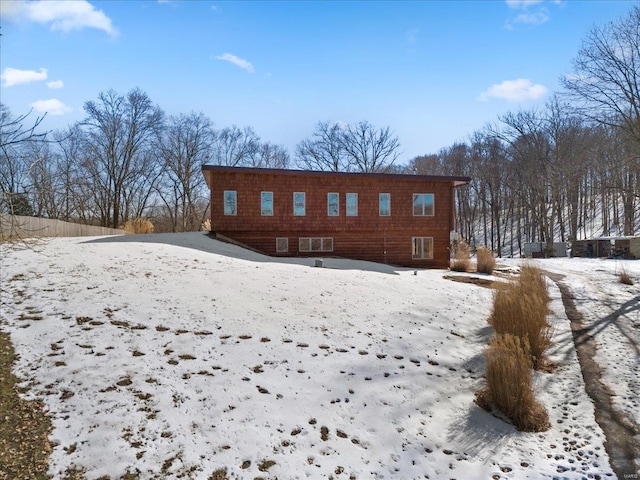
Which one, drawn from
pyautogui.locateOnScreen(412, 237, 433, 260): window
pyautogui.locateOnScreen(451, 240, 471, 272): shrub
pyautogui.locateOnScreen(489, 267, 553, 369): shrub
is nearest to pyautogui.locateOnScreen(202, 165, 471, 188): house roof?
pyautogui.locateOnScreen(412, 237, 433, 260): window

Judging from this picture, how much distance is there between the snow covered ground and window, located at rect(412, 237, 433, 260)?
1174 cm

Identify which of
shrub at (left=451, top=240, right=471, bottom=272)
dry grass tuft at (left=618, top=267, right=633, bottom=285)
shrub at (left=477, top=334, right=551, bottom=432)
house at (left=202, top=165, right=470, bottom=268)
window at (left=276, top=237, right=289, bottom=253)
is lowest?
shrub at (left=477, top=334, right=551, bottom=432)

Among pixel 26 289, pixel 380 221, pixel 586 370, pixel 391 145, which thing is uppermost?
pixel 391 145

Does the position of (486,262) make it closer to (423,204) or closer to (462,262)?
(462,262)

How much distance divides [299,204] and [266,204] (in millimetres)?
1732

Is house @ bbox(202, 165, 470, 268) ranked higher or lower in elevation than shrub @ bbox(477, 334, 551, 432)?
higher

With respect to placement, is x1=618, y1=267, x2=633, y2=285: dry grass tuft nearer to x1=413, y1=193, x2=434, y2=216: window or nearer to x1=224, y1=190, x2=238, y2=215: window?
x1=413, y1=193, x2=434, y2=216: window

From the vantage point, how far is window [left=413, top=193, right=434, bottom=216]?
2030 centimetres

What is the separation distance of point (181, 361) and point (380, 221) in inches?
636

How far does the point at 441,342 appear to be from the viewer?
6777mm

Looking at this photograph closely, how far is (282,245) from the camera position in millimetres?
18938

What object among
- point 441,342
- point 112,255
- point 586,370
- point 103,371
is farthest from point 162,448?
point 112,255

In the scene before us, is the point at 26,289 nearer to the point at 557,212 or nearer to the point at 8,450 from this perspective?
the point at 8,450

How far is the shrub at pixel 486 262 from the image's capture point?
16.7 meters
